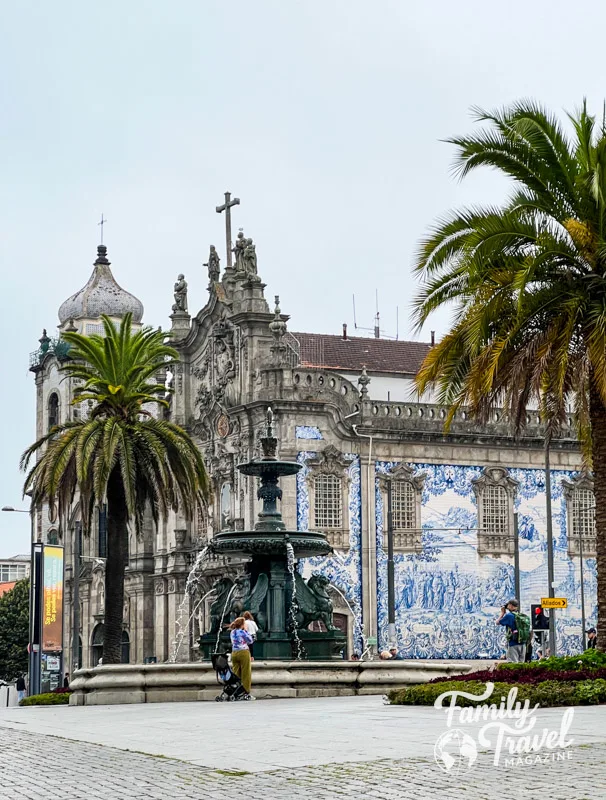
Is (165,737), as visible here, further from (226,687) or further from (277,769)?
(226,687)

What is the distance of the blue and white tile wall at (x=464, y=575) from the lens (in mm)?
51438

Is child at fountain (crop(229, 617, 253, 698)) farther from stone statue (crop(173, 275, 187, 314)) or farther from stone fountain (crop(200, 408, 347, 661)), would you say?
Result: stone statue (crop(173, 275, 187, 314))

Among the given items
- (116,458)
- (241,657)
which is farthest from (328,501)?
(241,657)

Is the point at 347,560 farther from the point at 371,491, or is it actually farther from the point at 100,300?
the point at 100,300

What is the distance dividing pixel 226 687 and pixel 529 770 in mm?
11328

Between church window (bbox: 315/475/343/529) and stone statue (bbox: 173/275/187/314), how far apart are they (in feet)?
41.8

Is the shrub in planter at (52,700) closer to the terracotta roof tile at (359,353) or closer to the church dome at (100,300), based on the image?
the terracotta roof tile at (359,353)

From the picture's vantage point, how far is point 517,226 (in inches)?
909

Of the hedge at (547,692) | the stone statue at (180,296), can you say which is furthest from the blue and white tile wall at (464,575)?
the hedge at (547,692)

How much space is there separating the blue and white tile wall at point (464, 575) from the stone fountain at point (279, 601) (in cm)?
2305

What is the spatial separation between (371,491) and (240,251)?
421 inches

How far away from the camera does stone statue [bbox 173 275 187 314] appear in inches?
2397

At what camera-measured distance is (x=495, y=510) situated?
177 ft

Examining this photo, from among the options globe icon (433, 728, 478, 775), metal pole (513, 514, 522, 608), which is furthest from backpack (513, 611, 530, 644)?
metal pole (513, 514, 522, 608)
